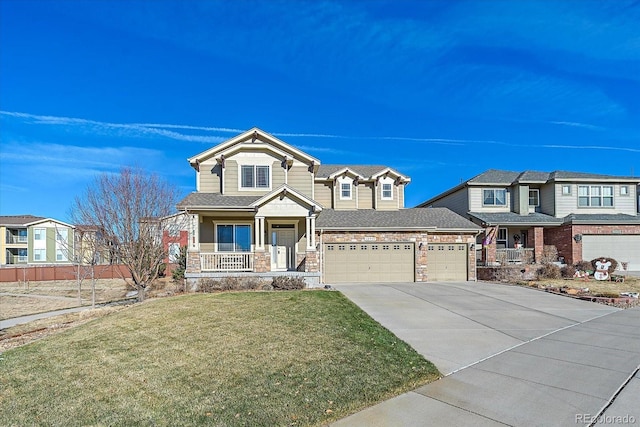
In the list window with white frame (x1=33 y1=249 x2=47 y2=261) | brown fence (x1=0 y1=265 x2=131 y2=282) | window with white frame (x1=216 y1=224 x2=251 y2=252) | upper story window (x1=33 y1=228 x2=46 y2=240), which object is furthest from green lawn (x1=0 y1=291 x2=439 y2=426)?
upper story window (x1=33 y1=228 x2=46 y2=240)

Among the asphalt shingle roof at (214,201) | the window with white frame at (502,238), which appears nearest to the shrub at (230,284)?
the asphalt shingle roof at (214,201)

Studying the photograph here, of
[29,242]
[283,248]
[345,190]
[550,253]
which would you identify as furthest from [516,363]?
[29,242]

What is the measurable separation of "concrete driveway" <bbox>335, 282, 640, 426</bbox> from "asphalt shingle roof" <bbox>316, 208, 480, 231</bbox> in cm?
769

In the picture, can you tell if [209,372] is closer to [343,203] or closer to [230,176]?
[230,176]

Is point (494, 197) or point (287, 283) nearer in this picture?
point (287, 283)

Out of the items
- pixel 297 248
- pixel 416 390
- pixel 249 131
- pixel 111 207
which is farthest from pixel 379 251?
pixel 416 390

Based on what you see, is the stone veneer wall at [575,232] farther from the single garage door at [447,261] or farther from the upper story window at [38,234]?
the upper story window at [38,234]

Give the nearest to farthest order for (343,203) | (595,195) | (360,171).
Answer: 1. (343,203)
2. (360,171)
3. (595,195)

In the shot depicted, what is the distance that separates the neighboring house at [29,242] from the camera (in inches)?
1790

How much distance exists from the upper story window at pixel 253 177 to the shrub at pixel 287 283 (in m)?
5.38

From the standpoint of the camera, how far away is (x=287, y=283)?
53.5 ft

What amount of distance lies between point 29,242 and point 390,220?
45.9 m

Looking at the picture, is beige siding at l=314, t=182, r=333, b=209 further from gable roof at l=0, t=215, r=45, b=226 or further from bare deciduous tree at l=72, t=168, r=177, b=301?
gable roof at l=0, t=215, r=45, b=226

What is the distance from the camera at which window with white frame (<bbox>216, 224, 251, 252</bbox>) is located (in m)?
19.3
